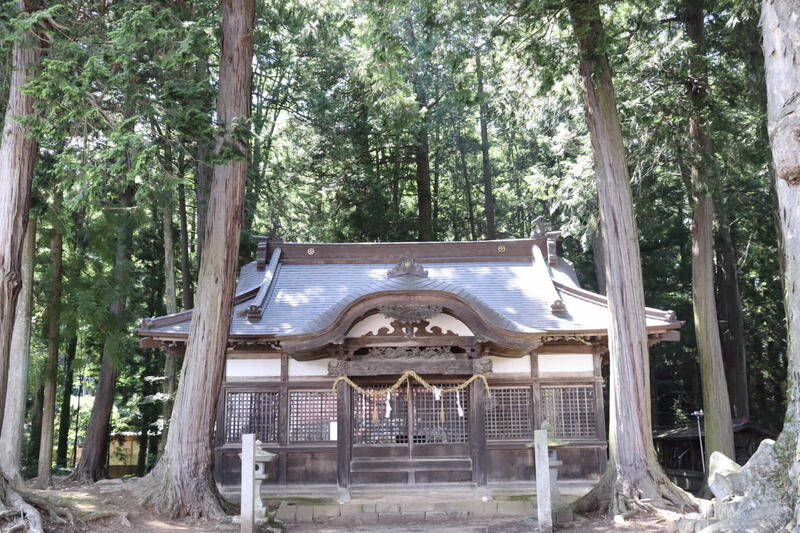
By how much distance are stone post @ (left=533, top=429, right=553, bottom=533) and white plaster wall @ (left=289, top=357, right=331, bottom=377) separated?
4727 mm

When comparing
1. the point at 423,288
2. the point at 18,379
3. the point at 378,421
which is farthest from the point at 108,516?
the point at 423,288

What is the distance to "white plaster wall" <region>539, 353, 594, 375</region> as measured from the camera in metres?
12.3

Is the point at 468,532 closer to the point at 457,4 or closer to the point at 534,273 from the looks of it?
the point at 534,273

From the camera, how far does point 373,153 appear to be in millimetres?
25438

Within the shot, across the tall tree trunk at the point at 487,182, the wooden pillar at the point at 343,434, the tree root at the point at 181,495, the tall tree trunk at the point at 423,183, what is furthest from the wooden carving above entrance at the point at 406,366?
the tall tree trunk at the point at 487,182

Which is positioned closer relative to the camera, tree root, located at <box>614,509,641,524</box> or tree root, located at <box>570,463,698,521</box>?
tree root, located at <box>614,509,641,524</box>

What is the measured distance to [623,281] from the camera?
965 cm

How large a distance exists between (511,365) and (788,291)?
6.84 metres

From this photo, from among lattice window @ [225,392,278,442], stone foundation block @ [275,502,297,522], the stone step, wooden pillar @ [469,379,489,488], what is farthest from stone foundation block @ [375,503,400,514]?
lattice window @ [225,392,278,442]

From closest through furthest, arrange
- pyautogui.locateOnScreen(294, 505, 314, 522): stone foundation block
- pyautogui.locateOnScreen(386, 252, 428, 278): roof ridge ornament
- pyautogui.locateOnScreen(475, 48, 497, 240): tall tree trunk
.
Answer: pyautogui.locateOnScreen(294, 505, 314, 522): stone foundation block → pyautogui.locateOnScreen(386, 252, 428, 278): roof ridge ornament → pyautogui.locateOnScreen(475, 48, 497, 240): tall tree trunk

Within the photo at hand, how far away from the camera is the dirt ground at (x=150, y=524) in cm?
785

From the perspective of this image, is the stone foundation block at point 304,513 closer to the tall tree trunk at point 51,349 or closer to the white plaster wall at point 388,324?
the white plaster wall at point 388,324

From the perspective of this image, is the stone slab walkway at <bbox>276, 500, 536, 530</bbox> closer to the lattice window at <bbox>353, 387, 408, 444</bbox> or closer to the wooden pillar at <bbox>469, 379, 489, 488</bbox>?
the wooden pillar at <bbox>469, 379, 489, 488</bbox>

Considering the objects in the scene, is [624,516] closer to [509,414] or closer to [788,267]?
[509,414]
